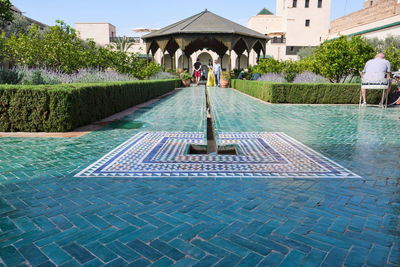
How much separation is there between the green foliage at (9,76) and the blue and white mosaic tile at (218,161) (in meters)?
6.54

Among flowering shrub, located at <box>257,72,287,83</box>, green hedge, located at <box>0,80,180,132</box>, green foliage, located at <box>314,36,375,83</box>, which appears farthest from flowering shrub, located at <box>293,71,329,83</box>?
green hedge, located at <box>0,80,180,132</box>

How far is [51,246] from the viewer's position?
219 cm

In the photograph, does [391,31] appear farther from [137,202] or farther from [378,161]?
[137,202]

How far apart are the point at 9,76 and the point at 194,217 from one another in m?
9.84

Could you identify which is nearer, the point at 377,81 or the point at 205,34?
the point at 377,81

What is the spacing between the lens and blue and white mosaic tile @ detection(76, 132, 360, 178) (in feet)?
12.6

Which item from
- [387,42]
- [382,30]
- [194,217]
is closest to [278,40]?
[382,30]

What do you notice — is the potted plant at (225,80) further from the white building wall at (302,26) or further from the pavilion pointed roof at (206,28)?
the white building wall at (302,26)

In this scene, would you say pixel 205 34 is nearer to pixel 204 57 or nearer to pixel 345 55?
pixel 345 55

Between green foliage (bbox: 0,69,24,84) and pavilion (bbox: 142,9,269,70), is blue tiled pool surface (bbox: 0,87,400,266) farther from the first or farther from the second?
pavilion (bbox: 142,9,269,70)

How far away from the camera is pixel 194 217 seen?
8.71ft

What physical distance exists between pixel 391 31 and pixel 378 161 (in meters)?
29.1

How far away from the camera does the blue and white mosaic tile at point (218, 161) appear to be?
386 centimetres

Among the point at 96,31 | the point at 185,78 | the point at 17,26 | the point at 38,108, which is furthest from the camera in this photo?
the point at 96,31
